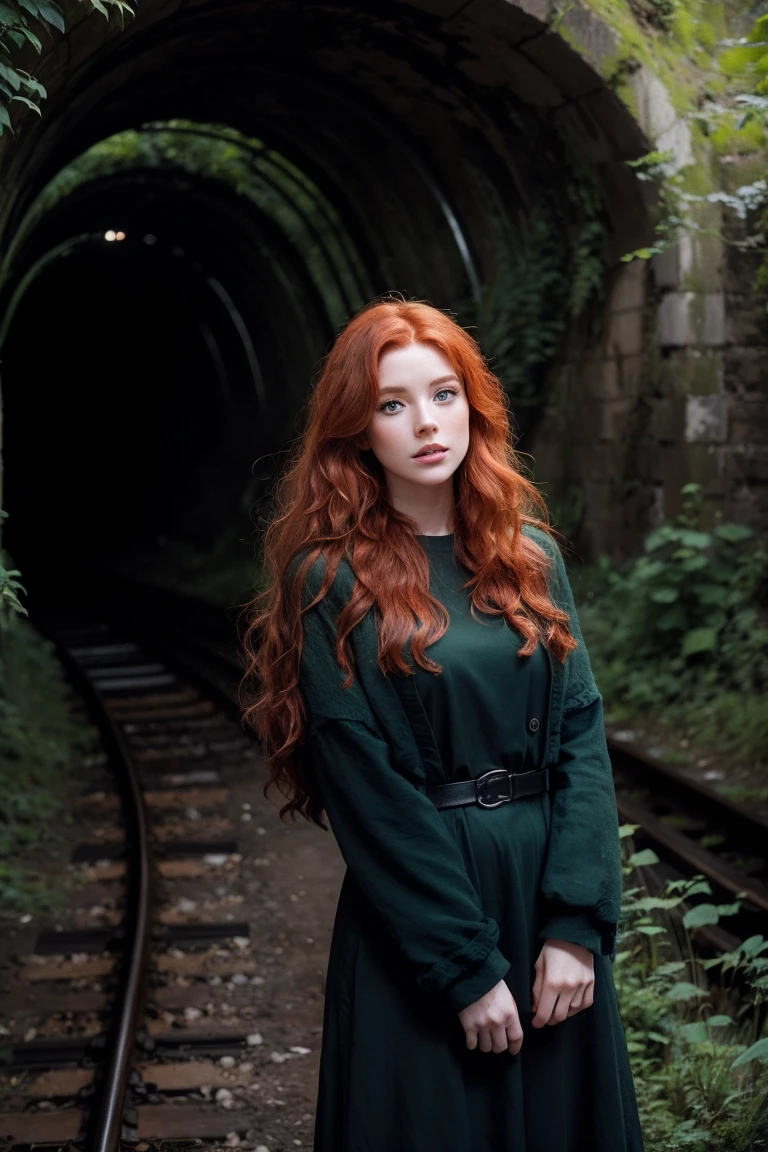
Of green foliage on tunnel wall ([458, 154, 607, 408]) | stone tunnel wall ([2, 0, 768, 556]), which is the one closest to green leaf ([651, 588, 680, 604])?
stone tunnel wall ([2, 0, 768, 556])

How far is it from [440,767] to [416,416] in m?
0.61

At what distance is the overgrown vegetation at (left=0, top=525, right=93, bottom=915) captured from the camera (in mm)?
5812

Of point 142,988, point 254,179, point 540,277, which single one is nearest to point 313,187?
point 254,179

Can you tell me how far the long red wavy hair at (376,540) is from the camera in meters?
2.09

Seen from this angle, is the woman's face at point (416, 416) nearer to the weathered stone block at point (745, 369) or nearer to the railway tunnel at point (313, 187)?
the railway tunnel at point (313, 187)

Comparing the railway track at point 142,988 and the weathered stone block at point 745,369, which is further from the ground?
the weathered stone block at point 745,369

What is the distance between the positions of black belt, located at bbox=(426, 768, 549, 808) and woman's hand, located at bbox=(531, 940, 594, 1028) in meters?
0.25

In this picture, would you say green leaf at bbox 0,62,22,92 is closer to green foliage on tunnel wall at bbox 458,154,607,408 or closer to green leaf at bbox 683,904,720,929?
green leaf at bbox 683,904,720,929

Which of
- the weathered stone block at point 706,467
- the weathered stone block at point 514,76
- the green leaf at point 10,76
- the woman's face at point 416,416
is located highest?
the weathered stone block at point 514,76

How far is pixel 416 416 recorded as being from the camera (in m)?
2.13

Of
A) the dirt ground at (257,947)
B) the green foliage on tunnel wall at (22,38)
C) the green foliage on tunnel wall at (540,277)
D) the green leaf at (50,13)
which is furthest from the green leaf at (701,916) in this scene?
the green foliage on tunnel wall at (540,277)

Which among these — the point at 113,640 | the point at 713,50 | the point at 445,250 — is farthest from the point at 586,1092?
the point at 113,640

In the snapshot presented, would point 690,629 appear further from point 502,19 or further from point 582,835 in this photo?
point 582,835

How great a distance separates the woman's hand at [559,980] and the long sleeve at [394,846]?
0.12m
